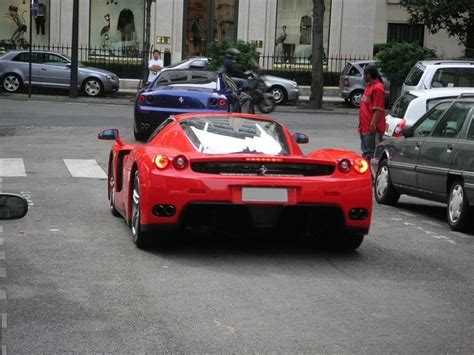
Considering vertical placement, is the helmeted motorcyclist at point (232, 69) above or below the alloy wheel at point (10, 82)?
above

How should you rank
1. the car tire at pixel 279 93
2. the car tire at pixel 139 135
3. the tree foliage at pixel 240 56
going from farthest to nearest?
the car tire at pixel 279 93 < the tree foliage at pixel 240 56 < the car tire at pixel 139 135

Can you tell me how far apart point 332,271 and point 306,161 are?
0.98 metres

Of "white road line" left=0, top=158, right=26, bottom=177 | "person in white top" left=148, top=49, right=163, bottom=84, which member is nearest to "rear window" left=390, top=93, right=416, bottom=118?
"white road line" left=0, top=158, right=26, bottom=177

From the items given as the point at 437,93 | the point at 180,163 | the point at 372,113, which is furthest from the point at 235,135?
the point at 437,93

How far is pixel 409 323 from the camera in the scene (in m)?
7.00

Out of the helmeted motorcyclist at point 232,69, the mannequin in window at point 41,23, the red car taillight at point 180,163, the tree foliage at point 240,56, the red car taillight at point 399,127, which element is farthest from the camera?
the mannequin in window at point 41,23

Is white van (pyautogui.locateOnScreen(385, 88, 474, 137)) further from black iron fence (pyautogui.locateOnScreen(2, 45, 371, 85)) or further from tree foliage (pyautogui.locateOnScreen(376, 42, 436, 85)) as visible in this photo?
black iron fence (pyautogui.locateOnScreen(2, 45, 371, 85))

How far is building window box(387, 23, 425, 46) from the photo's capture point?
45.4 meters

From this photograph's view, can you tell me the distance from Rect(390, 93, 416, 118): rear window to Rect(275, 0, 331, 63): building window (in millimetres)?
24465

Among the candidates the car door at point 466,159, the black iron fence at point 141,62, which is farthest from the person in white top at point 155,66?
the car door at point 466,159

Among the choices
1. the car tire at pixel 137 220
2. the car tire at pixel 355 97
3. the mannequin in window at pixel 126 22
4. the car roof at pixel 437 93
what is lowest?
the car tire at pixel 355 97

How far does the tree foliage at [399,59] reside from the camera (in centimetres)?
3325

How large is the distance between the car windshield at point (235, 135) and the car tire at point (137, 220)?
61 centimetres

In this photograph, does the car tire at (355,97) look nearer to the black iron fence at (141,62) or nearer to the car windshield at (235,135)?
the black iron fence at (141,62)
